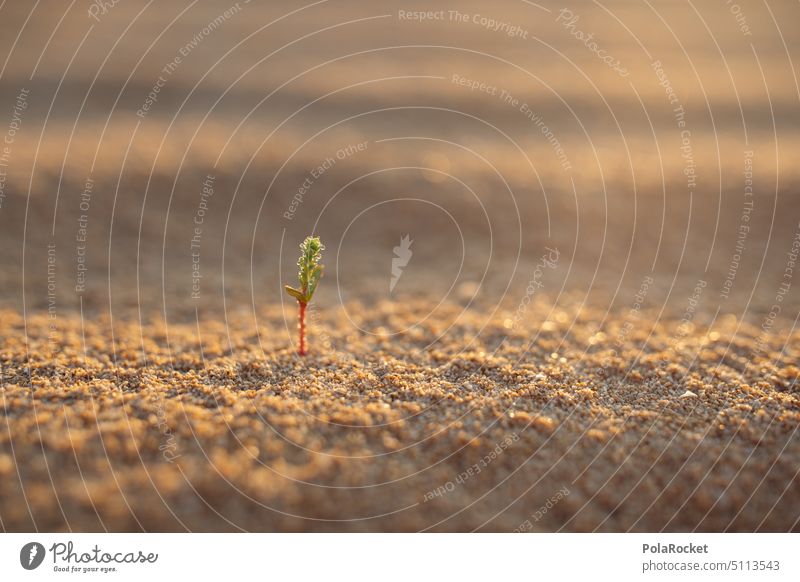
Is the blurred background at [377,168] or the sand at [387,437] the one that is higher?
the blurred background at [377,168]

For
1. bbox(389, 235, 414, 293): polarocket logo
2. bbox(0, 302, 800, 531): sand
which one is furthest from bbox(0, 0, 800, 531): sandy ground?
bbox(389, 235, 414, 293): polarocket logo

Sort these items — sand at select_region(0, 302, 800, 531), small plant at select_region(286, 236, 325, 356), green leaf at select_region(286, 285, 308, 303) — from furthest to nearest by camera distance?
green leaf at select_region(286, 285, 308, 303)
small plant at select_region(286, 236, 325, 356)
sand at select_region(0, 302, 800, 531)

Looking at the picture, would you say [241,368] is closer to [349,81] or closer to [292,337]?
[292,337]
